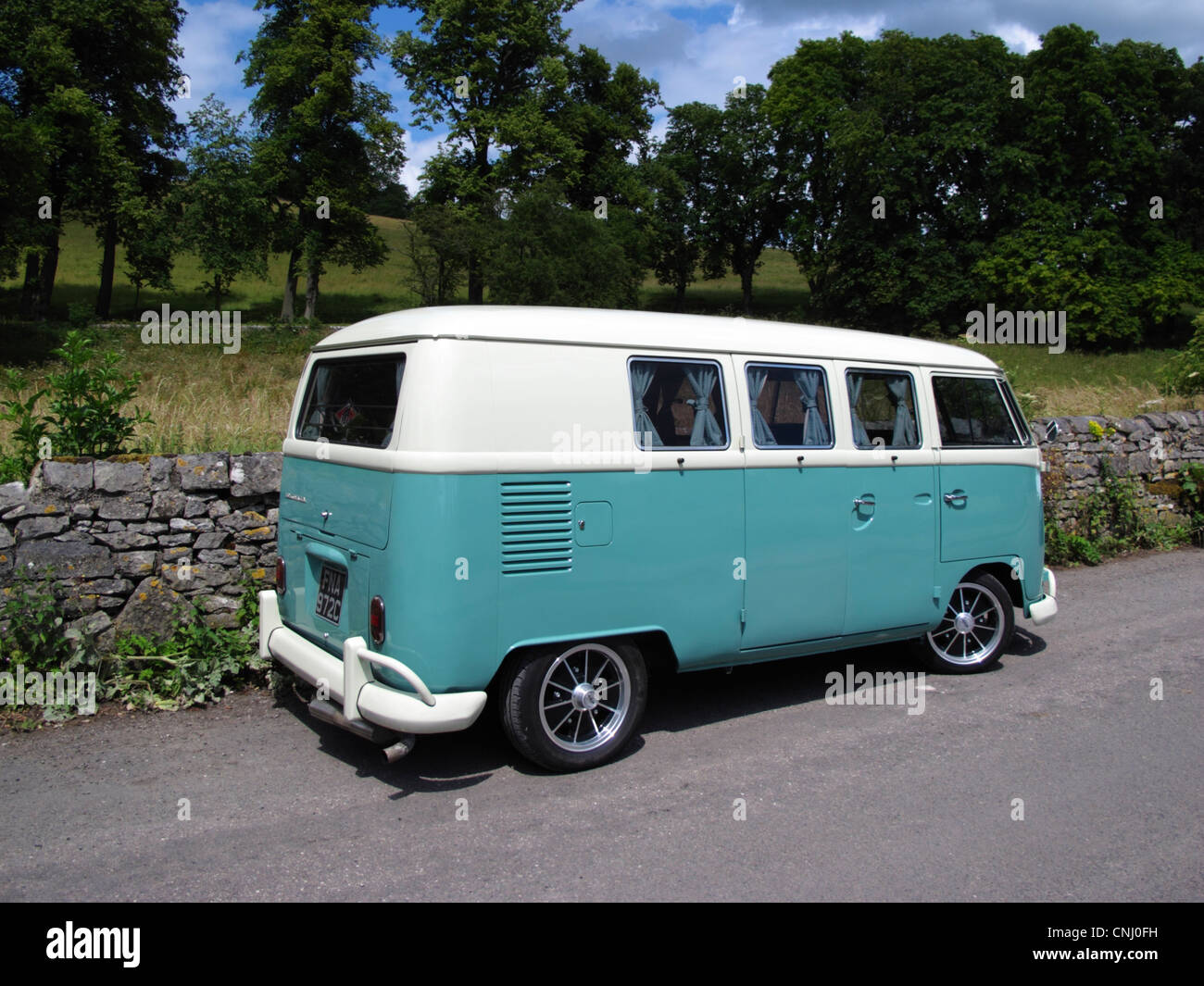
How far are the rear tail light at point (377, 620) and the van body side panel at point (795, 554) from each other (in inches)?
81.7

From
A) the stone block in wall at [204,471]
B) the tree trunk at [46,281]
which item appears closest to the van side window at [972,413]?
the stone block in wall at [204,471]

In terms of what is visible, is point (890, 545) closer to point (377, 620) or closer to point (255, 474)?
point (377, 620)

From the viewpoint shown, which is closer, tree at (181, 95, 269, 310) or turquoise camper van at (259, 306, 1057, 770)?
turquoise camper van at (259, 306, 1057, 770)

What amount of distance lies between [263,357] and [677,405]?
910 inches

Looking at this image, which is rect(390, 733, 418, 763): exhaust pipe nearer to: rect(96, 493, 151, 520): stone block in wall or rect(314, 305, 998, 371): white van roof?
rect(314, 305, 998, 371): white van roof

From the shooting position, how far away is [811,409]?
18.6 ft

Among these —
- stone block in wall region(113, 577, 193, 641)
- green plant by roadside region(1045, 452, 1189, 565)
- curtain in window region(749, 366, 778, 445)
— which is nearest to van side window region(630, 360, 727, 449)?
curtain in window region(749, 366, 778, 445)

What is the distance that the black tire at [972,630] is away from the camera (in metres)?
6.61

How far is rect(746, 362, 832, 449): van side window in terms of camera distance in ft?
17.6

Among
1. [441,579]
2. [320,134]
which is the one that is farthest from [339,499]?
[320,134]

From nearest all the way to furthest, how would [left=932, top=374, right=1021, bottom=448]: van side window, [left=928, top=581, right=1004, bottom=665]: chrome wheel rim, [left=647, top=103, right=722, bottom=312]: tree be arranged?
[left=932, top=374, right=1021, bottom=448]: van side window → [left=928, top=581, right=1004, bottom=665]: chrome wheel rim → [left=647, top=103, right=722, bottom=312]: tree

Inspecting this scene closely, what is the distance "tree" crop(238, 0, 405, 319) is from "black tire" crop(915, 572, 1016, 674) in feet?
106

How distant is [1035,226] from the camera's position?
4172 cm

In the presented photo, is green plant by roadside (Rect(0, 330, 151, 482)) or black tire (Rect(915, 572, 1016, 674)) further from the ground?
green plant by roadside (Rect(0, 330, 151, 482))
